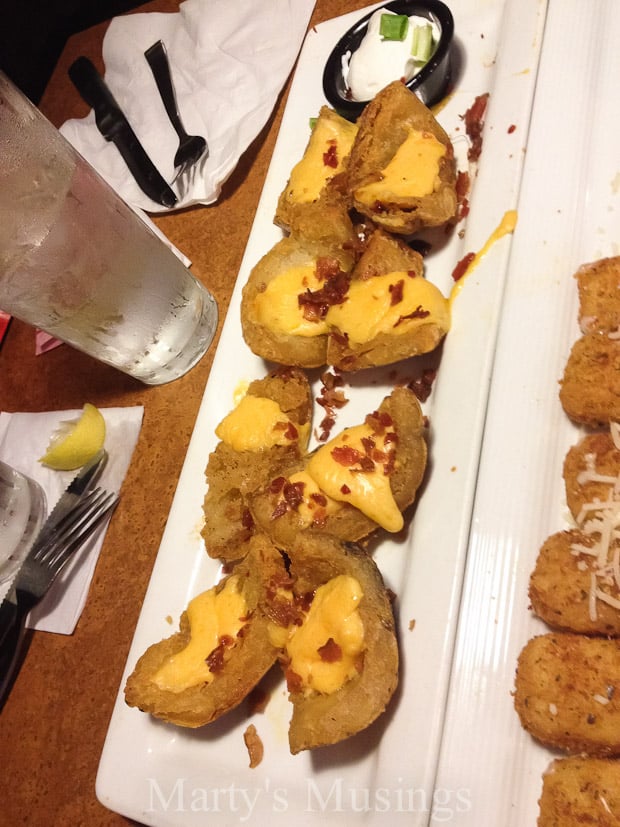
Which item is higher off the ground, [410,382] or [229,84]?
[229,84]

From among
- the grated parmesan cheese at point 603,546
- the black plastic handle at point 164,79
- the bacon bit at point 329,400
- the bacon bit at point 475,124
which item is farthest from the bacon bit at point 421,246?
the black plastic handle at point 164,79

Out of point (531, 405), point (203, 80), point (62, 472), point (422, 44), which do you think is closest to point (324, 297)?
point (531, 405)

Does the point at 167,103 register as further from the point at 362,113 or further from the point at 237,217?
the point at 362,113

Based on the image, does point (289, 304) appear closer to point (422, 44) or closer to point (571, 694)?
point (422, 44)

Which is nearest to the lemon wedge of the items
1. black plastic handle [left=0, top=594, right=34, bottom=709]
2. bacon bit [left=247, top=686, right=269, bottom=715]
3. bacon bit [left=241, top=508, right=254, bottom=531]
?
black plastic handle [left=0, top=594, right=34, bottom=709]

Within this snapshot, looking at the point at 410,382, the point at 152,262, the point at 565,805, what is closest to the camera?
the point at 565,805

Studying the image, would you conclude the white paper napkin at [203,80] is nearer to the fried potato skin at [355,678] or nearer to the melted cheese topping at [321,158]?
the melted cheese topping at [321,158]

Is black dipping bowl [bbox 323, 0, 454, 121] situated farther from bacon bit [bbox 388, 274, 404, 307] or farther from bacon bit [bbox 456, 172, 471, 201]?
bacon bit [bbox 388, 274, 404, 307]

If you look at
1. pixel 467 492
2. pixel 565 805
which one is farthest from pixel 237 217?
pixel 565 805
